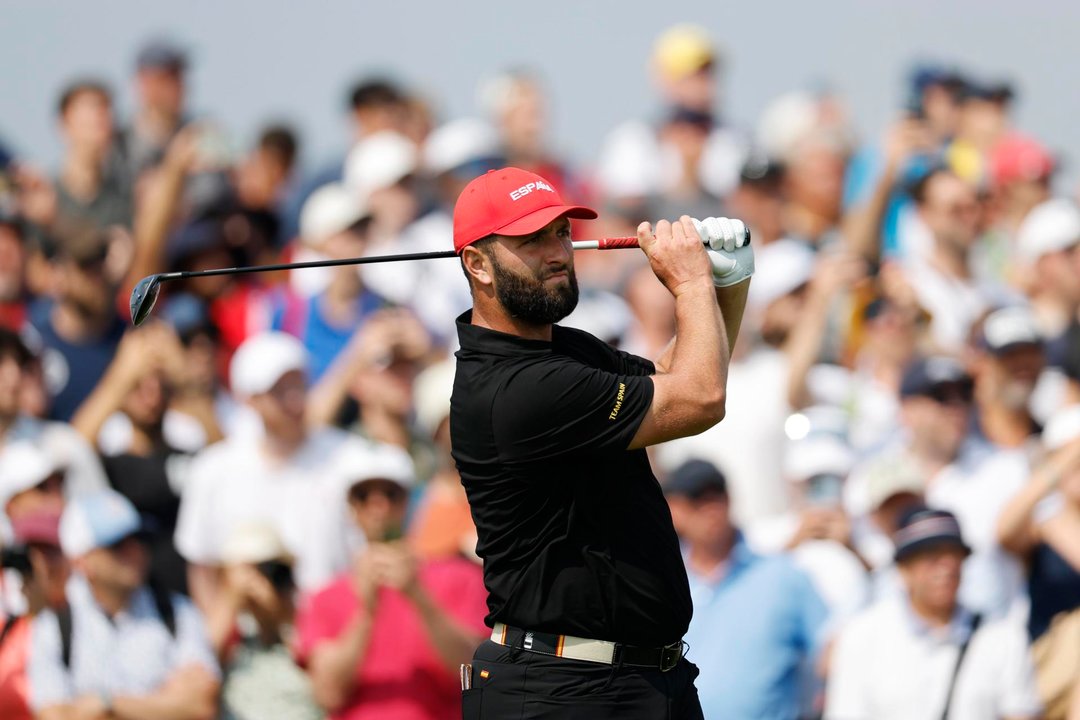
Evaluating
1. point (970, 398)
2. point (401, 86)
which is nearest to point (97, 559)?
point (970, 398)

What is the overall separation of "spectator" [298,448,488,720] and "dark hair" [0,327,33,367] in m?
2.06

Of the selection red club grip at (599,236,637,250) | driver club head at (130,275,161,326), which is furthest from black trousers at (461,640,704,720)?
driver club head at (130,275,161,326)

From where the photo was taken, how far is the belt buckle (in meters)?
4.74

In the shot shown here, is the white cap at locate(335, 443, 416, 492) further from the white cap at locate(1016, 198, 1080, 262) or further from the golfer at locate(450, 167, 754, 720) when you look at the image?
the white cap at locate(1016, 198, 1080, 262)

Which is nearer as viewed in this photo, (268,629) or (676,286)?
(676,286)

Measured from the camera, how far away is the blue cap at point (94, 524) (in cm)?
716

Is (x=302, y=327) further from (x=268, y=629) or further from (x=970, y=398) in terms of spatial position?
(x=970, y=398)

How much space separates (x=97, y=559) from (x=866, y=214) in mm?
4776

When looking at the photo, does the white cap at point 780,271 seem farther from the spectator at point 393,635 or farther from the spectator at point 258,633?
the spectator at point 258,633

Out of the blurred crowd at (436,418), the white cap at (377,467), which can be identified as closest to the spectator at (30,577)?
the blurred crowd at (436,418)

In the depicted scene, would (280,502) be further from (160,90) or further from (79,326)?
(160,90)

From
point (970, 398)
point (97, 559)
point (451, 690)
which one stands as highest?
point (970, 398)

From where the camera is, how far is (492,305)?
4.83 metres

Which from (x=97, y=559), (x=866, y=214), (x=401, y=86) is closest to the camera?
(x=97, y=559)
